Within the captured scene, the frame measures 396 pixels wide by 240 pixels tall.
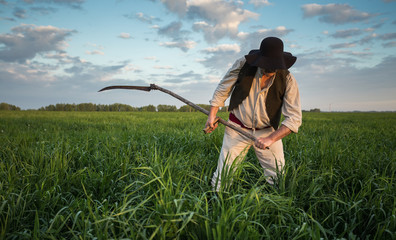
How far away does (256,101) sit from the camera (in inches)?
120

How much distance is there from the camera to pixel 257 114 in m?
3.09

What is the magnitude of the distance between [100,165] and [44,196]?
3.38 feet

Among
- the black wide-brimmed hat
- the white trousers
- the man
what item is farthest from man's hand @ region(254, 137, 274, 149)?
the black wide-brimmed hat

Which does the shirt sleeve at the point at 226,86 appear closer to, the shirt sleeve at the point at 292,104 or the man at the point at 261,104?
the man at the point at 261,104

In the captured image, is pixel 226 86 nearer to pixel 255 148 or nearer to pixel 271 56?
pixel 271 56

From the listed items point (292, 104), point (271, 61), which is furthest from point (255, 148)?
point (271, 61)

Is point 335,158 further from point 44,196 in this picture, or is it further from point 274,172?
point 44,196

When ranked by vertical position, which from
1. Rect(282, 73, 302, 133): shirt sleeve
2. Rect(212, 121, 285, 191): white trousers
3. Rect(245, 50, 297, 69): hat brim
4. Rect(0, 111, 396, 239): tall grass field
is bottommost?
Rect(0, 111, 396, 239): tall grass field

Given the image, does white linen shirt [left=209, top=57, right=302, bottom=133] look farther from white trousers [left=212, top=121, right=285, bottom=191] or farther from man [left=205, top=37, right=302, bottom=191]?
white trousers [left=212, top=121, right=285, bottom=191]

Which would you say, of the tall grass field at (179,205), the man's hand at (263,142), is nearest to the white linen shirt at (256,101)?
the man's hand at (263,142)

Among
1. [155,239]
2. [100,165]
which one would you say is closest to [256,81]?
[155,239]

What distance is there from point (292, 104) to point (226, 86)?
86cm

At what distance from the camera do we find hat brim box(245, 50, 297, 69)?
2648 millimetres

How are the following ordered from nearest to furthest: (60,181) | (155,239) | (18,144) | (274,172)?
(155,239) → (60,181) → (274,172) → (18,144)
